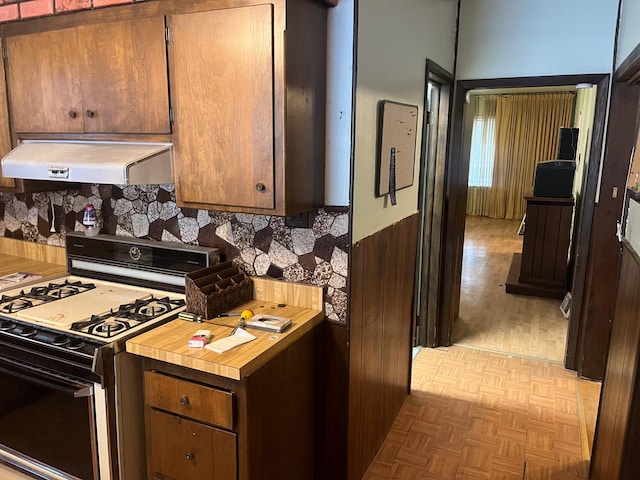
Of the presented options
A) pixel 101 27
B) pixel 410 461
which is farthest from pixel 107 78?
pixel 410 461

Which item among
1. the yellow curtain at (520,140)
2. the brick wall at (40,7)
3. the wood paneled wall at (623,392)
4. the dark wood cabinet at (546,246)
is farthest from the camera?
the yellow curtain at (520,140)

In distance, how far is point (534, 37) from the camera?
3.08 meters

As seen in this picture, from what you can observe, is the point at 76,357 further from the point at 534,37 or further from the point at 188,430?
the point at 534,37

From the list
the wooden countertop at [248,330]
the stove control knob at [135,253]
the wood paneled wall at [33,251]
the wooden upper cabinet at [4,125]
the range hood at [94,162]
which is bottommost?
the wooden countertop at [248,330]

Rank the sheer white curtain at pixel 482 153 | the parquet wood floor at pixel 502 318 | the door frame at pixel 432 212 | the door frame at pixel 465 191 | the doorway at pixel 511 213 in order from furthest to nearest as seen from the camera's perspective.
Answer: the sheer white curtain at pixel 482 153, the doorway at pixel 511 213, the parquet wood floor at pixel 502 318, the door frame at pixel 432 212, the door frame at pixel 465 191

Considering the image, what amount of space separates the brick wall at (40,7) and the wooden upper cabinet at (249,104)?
420mm

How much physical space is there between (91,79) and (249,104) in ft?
2.51

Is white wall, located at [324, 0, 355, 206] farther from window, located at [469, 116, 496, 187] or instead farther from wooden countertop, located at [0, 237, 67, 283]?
window, located at [469, 116, 496, 187]

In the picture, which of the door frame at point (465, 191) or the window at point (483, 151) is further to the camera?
the window at point (483, 151)

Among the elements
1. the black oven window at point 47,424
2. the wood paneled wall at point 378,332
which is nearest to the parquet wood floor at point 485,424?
the wood paneled wall at point 378,332

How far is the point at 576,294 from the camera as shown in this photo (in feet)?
10.9

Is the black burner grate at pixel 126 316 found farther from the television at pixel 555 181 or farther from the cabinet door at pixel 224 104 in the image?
the television at pixel 555 181

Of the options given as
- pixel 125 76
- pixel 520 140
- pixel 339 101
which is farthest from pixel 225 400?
pixel 520 140

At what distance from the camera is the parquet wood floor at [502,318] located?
3.79 m
